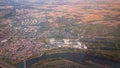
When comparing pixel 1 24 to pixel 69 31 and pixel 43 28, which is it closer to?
pixel 43 28

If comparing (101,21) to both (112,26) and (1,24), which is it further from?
(1,24)

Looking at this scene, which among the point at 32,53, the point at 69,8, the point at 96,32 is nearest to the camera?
the point at 32,53

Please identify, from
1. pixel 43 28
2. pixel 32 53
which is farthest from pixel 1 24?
pixel 32 53

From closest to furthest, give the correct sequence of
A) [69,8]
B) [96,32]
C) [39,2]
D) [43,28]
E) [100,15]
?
[96,32] < [43,28] < [100,15] < [69,8] < [39,2]

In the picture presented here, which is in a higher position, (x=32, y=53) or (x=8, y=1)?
(x=8, y=1)

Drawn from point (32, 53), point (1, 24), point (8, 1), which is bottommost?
point (32, 53)

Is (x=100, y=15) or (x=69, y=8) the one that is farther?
(x=69, y=8)

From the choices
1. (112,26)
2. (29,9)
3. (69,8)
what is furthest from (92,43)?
(29,9)
